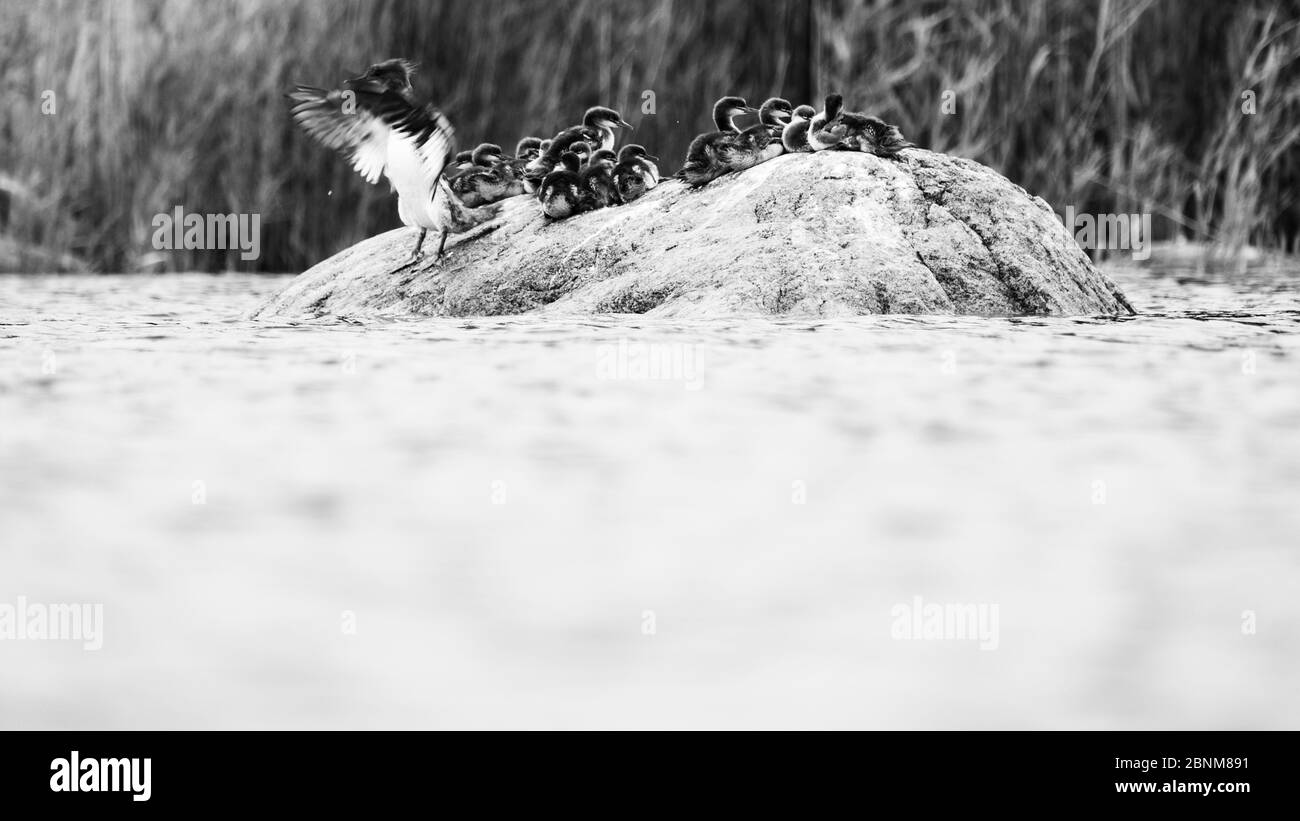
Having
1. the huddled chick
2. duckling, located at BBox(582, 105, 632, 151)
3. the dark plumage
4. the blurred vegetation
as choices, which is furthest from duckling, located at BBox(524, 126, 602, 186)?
the blurred vegetation

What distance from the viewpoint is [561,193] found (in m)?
7.41

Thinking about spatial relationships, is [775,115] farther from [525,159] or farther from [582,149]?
[525,159]

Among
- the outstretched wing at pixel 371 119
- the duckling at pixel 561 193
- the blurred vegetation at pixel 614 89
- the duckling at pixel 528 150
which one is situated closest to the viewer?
the outstretched wing at pixel 371 119

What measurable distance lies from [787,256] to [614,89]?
4.65 metres

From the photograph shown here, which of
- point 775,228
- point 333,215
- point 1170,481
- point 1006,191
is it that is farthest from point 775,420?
point 333,215

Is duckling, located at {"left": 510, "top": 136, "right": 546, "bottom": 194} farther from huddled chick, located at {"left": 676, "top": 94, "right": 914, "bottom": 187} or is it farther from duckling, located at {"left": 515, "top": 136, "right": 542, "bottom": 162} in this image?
huddled chick, located at {"left": 676, "top": 94, "right": 914, "bottom": 187}

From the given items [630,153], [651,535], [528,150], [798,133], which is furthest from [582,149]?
[651,535]

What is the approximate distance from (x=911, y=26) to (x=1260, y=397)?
6954 mm

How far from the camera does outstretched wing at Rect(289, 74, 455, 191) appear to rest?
6.57 metres

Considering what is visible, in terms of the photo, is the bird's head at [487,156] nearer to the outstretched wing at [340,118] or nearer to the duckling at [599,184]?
the duckling at [599,184]

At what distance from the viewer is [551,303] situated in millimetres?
7160

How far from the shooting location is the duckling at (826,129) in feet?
23.8

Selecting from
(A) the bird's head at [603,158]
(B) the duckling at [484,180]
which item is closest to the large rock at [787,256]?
(A) the bird's head at [603,158]

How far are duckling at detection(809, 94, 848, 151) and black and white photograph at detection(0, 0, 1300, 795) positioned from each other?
2 centimetres
